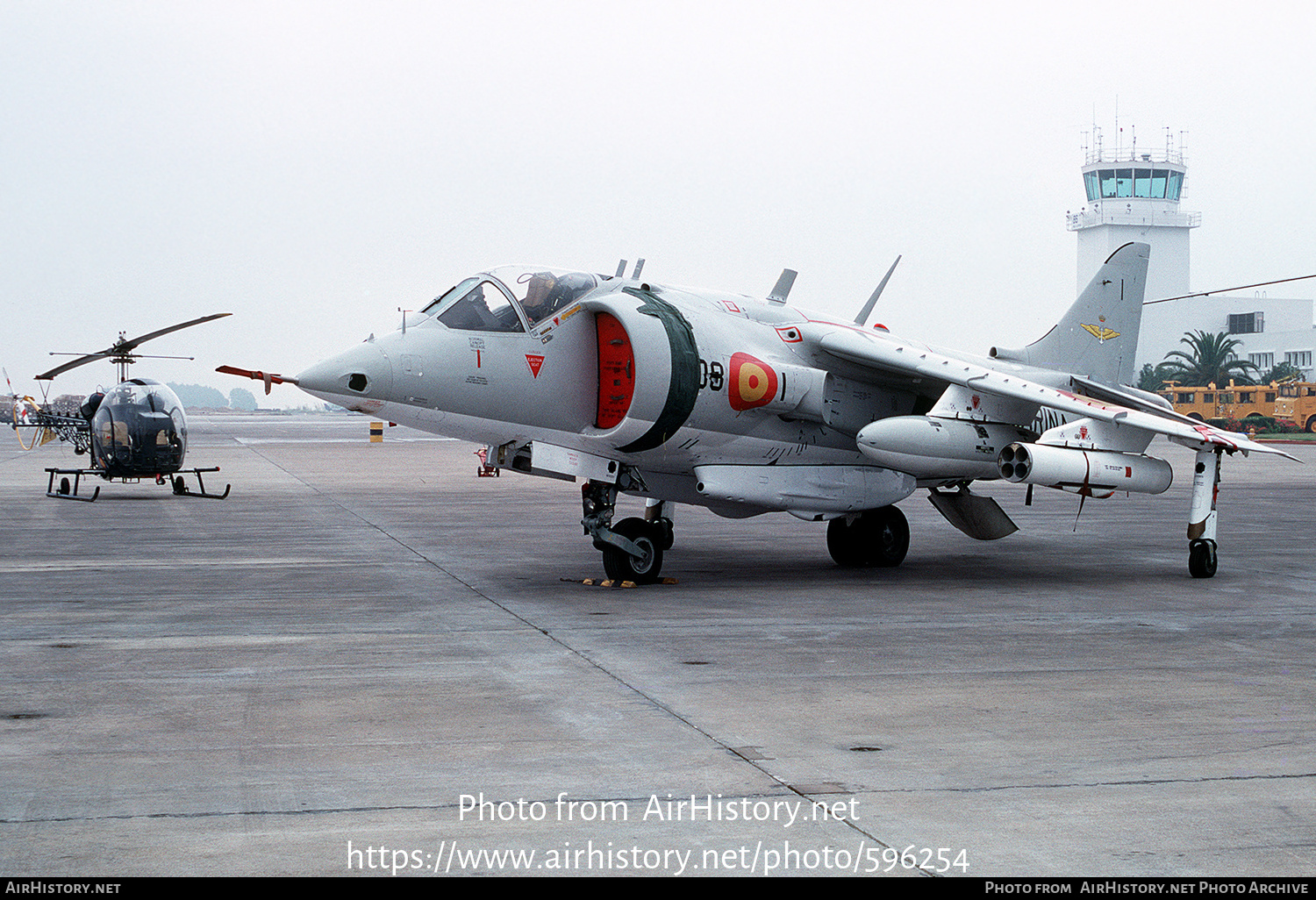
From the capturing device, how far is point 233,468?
3597 cm

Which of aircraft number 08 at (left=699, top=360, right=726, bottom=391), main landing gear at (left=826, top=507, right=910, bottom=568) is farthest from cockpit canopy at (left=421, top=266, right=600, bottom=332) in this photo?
main landing gear at (left=826, top=507, right=910, bottom=568)

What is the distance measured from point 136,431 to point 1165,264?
108 meters

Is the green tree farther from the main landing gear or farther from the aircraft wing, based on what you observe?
the aircraft wing

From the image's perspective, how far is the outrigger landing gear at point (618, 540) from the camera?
12.0 meters

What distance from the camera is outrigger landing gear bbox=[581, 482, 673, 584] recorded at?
39.4 feet

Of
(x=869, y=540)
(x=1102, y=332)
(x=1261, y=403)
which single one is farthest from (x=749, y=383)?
(x=1261, y=403)

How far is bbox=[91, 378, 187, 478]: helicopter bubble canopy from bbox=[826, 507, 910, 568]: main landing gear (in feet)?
50.8

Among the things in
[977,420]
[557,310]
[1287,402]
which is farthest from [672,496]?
[1287,402]

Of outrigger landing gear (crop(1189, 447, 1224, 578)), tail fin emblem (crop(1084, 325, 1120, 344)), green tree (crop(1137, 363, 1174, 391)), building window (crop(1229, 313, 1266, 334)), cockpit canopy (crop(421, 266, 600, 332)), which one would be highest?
building window (crop(1229, 313, 1266, 334))

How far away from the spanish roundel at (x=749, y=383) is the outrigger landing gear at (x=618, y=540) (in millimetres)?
1549

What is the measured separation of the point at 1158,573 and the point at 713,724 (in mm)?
8762

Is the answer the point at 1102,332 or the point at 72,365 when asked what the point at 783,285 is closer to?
the point at 1102,332

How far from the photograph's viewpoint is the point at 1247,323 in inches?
4656

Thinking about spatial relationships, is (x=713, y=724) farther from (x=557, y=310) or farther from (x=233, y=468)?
(x=233, y=468)
